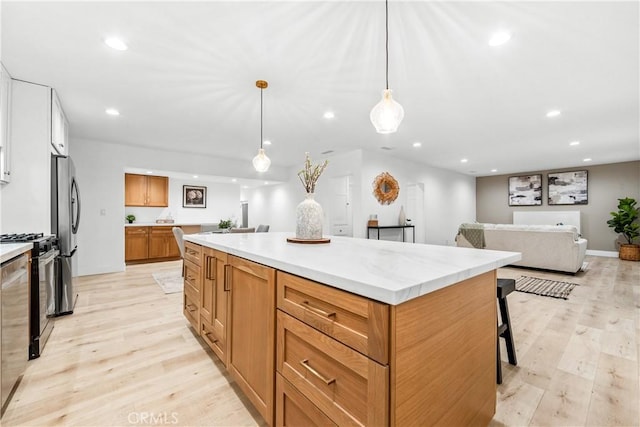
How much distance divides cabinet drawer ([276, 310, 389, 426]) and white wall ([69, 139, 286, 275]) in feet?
17.1

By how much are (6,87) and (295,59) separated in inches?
106

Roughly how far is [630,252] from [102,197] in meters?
11.1

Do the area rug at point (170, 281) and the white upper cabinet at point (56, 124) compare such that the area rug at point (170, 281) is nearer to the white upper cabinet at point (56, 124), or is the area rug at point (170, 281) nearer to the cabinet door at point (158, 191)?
the white upper cabinet at point (56, 124)

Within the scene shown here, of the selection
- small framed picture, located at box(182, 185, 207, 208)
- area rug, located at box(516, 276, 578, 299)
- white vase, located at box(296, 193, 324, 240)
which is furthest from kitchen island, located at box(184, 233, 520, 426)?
small framed picture, located at box(182, 185, 207, 208)

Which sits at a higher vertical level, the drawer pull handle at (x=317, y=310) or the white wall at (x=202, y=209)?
the white wall at (x=202, y=209)

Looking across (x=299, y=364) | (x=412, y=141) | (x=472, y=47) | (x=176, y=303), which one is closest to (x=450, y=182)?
(x=412, y=141)

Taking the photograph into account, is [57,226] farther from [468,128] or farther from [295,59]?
[468,128]

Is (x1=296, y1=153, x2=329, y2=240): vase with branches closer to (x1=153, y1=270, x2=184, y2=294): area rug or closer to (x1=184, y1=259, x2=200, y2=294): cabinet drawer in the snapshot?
(x1=184, y1=259, x2=200, y2=294): cabinet drawer

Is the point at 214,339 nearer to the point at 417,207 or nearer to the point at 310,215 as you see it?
the point at 310,215

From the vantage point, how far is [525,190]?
28.0 ft

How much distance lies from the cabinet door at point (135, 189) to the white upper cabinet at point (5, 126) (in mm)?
3970

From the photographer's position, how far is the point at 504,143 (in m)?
5.16

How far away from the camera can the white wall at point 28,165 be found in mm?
2602

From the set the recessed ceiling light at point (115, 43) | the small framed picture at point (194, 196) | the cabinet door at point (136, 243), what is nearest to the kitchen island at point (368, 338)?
the recessed ceiling light at point (115, 43)
